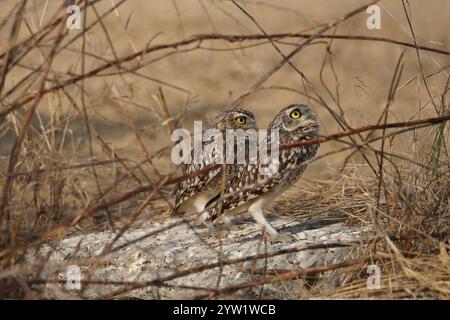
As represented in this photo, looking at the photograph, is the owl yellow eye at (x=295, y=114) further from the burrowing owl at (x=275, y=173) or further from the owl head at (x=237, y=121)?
the owl head at (x=237, y=121)

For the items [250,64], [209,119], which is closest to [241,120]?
[209,119]

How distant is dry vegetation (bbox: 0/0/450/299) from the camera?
12.0 feet

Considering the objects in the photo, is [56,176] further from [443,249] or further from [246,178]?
[443,249]

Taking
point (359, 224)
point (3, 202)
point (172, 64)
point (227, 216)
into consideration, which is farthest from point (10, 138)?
point (3, 202)

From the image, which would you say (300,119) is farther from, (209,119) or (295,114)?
(209,119)

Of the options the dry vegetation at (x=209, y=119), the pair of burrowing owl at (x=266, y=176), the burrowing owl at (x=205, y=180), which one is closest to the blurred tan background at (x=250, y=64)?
the dry vegetation at (x=209, y=119)

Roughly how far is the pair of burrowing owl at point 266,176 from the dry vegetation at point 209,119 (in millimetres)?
306

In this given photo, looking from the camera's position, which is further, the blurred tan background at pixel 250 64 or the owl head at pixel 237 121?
the blurred tan background at pixel 250 64

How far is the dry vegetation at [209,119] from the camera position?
367 centimetres

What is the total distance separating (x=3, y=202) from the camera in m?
3.88

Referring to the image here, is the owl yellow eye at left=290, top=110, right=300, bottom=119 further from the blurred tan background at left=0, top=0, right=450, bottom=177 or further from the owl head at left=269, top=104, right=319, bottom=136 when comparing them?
the blurred tan background at left=0, top=0, right=450, bottom=177

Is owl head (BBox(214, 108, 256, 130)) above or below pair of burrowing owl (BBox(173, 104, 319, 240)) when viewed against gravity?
above

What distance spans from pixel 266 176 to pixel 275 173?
54mm

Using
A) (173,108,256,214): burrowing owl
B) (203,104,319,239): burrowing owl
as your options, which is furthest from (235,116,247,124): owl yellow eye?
(203,104,319,239): burrowing owl
